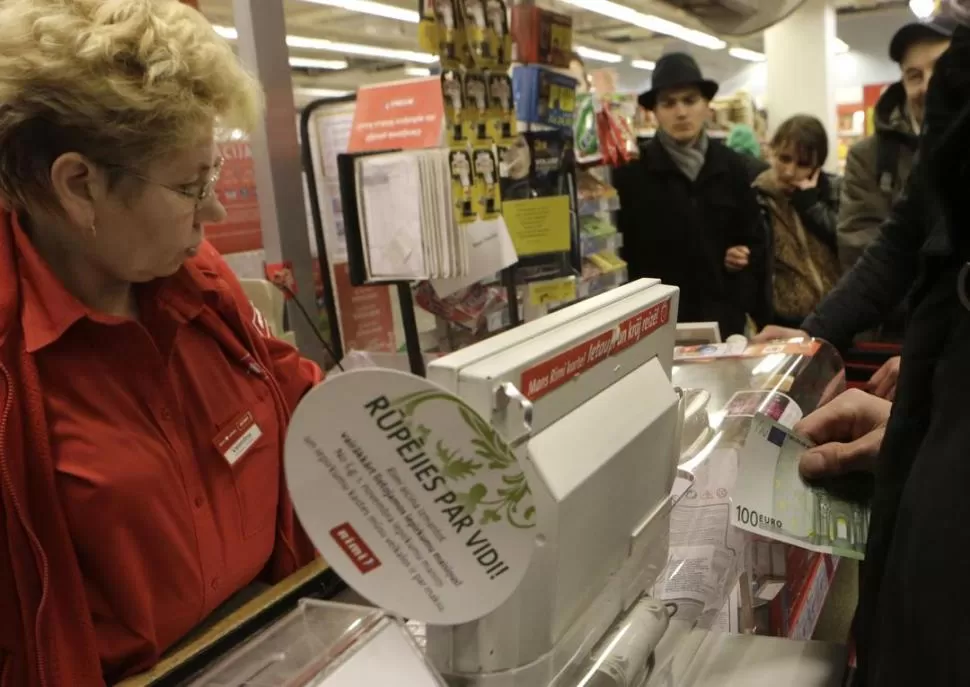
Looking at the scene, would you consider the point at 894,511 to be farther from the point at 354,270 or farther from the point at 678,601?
the point at 354,270

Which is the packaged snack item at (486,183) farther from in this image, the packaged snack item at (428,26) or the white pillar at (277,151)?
the white pillar at (277,151)

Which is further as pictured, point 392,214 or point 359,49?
point 359,49

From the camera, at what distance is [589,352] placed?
0.72m

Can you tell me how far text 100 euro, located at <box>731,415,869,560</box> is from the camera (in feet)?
3.46

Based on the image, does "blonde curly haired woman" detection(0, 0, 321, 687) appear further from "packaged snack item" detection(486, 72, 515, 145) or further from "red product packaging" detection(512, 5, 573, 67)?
"red product packaging" detection(512, 5, 573, 67)

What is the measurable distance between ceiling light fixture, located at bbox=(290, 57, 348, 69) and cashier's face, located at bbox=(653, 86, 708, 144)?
9.52m

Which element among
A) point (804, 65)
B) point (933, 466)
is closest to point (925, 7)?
point (933, 466)

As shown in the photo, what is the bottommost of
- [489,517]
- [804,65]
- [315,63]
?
[489,517]

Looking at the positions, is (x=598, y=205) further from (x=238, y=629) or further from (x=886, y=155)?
(x=238, y=629)

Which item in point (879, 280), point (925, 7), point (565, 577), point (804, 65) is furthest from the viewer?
point (804, 65)

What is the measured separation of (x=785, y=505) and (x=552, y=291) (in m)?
1.78

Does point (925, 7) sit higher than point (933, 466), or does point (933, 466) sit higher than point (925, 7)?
point (925, 7)

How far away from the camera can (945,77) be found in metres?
0.83

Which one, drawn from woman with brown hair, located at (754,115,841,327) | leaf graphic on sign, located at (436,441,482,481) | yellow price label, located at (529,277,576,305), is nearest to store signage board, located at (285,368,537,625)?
leaf graphic on sign, located at (436,441,482,481)
